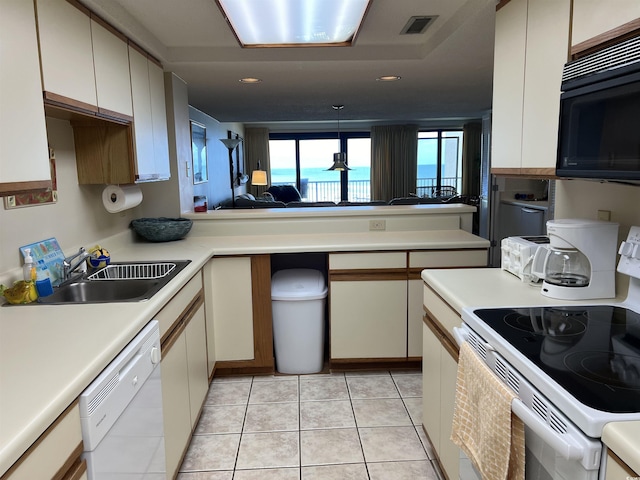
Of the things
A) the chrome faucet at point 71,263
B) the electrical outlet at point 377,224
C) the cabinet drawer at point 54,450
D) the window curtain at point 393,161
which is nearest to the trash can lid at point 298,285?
the electrical outlet at point 377,224

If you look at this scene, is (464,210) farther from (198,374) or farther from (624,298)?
(198,374)

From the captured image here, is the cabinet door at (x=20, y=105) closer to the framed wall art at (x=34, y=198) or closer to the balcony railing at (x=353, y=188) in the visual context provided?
the framed wall art at (x=34, y=198)

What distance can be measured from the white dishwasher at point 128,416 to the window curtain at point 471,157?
9137 mm

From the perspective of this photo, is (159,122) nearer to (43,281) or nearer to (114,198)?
(114,198)

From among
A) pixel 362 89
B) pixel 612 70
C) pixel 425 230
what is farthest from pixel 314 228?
pixel 612 70

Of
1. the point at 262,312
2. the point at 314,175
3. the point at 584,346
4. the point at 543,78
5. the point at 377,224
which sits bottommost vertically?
the point at 262,312

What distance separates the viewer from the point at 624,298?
1630mm

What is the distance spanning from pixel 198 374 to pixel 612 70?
7.20 feet

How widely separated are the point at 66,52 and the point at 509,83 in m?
1.74

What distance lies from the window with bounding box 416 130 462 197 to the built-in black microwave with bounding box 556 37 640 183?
875 cm

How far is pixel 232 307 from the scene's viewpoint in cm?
290

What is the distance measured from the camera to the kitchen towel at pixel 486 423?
1.13m

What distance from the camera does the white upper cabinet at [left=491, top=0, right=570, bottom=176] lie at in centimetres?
156

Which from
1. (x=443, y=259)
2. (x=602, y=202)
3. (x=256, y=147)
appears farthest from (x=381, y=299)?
(x=256, y=147)
